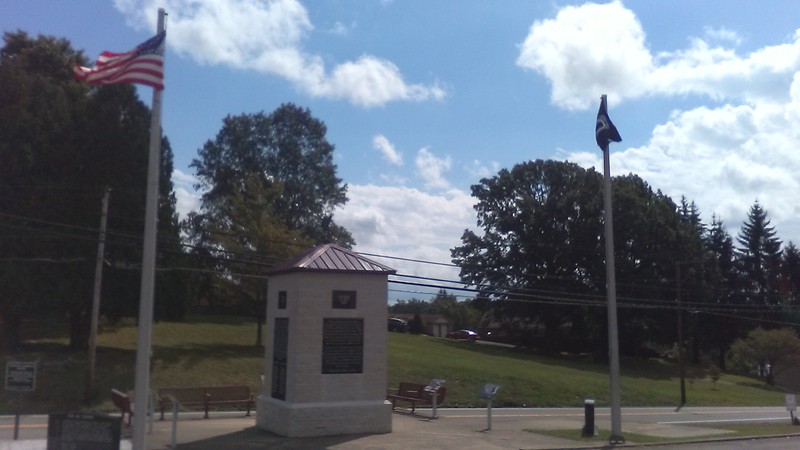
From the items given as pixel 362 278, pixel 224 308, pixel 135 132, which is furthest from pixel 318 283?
pixel 224 308

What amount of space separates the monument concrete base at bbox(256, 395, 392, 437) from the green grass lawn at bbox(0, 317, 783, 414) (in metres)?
6.13

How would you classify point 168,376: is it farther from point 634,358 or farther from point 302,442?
point 634,358

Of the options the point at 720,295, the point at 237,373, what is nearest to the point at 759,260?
the point at 720,295

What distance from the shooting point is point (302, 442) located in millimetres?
18578

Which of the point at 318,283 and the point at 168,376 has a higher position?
the point at 318,283

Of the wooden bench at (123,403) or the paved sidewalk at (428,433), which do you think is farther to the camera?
the wooden bench at (123,403)

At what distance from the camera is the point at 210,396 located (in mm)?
24875

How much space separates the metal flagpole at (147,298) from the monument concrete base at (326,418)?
5935 mm

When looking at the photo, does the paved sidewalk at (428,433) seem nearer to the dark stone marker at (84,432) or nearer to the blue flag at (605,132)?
the dark stone marker at (84,432)

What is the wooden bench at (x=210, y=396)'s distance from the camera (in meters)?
24.0

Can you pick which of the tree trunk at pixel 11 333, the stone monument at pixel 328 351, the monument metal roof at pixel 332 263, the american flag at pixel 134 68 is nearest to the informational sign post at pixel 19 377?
the stone monument at pixel 328 351

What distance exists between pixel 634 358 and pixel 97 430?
68276 millimetres

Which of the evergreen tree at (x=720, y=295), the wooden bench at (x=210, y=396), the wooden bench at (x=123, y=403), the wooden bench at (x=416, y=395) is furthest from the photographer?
the evergreen tree at (x=720, y=295)

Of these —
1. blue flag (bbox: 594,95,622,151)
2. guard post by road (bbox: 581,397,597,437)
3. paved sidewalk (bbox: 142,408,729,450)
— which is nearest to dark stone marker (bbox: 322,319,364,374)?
paved sidewalk (bbox: 142,408,729,450)
